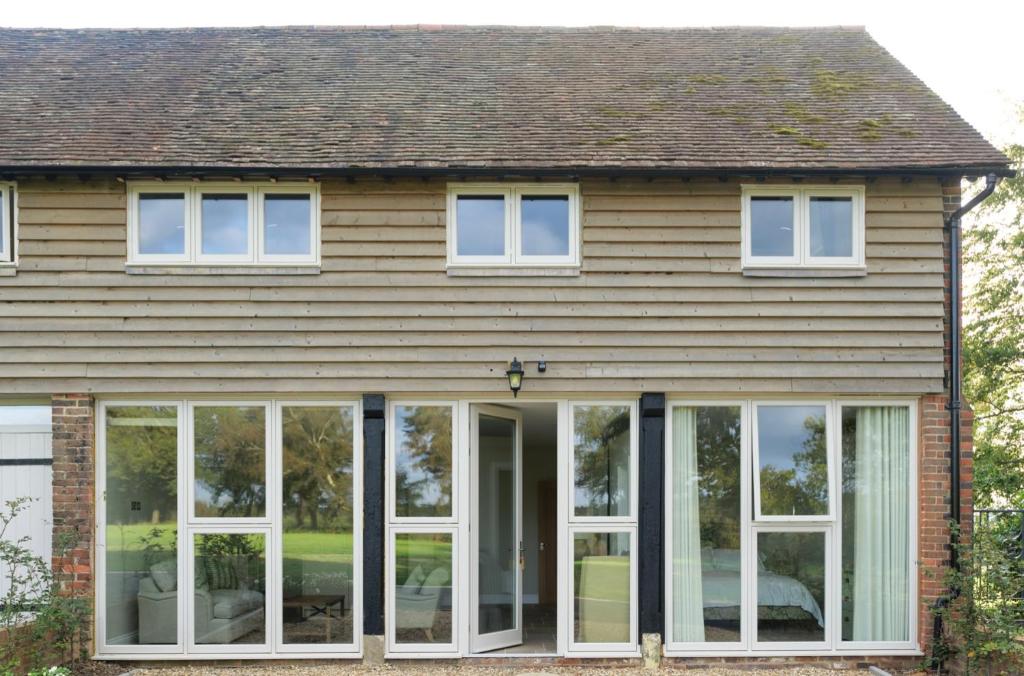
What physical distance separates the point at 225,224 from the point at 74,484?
269 centimetres

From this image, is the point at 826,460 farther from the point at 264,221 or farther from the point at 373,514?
the point at 264,221

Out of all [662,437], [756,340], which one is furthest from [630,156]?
[662,437]

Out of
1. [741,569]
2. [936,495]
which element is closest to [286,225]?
[741,569]

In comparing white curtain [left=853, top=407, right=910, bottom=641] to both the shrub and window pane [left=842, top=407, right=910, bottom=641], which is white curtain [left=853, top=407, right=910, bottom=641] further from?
the shrub

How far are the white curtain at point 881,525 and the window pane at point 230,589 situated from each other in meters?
5.44

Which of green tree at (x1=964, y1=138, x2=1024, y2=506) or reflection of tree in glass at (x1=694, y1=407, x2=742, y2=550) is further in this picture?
green tree at (x1=964, y1=138, x2=1024, y2=506)

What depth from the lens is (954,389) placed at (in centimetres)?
713

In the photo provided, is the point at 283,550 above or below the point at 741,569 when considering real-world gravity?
above

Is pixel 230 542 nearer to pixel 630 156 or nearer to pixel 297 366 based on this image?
pixel 297 366

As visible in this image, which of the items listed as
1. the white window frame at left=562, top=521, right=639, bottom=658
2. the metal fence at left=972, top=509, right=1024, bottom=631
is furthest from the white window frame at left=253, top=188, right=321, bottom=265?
the metal fence at left=972, top=509, right=1024, bottom=631

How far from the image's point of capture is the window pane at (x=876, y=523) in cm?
720

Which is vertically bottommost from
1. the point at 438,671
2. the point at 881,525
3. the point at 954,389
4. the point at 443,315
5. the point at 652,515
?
the point at 438,671

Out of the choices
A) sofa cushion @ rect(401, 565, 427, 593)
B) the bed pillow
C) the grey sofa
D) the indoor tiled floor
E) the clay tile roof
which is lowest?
the indoor tiled floor

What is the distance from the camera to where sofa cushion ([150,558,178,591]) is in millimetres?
7168
